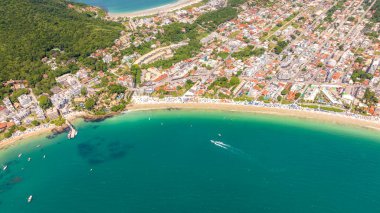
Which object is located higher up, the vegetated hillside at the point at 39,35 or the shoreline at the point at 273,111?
the vegetated hillside at the point at 39,35

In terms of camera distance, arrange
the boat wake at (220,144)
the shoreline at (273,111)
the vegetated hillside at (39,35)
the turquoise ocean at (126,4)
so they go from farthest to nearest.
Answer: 1. the turquoise ocean at (126,4)
2. the vegetated hillside at (39,35)
3. the shoreline at (273,111)
4. the boat wake at (220,144)

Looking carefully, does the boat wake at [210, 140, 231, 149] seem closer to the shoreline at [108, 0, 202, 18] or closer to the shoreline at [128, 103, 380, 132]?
the shoreline at [128, 103, 380, 132]

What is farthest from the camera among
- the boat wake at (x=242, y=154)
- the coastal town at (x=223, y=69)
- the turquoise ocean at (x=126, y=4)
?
the turquoise ocean at (x=126, y=4)

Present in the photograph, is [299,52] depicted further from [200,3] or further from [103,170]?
[103,170]

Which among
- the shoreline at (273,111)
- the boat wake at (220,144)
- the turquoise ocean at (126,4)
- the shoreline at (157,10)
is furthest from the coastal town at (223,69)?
the turquoise ocean at (126,4)

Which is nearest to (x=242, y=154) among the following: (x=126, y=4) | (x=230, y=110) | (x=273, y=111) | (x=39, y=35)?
(x=230, y=110)

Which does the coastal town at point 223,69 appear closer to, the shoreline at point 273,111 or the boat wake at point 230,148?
the shoreline at point 273,111

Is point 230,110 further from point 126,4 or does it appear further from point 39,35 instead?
point 126,4

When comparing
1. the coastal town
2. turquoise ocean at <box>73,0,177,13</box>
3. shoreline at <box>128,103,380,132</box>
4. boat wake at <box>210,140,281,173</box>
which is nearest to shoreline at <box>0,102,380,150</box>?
shoreline at <box>128,103,380,132</box>

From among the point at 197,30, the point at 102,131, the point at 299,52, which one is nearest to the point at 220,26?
the point at 197,30
